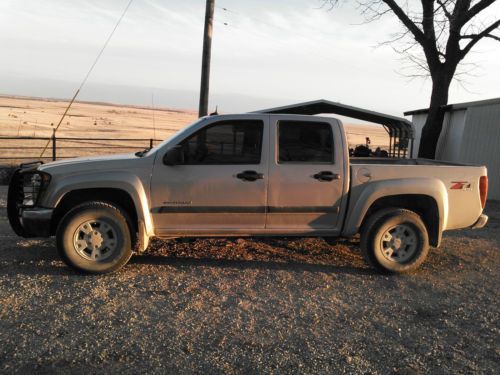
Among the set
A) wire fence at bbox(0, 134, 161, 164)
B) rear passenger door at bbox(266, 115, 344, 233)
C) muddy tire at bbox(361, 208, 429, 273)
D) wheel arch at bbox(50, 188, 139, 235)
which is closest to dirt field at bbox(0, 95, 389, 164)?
wire fence at bbox(0, 134, 161, 164)

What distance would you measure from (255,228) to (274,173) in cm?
66

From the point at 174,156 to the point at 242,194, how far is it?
84 cm

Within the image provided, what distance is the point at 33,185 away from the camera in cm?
511

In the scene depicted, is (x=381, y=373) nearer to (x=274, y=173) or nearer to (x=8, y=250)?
(x=274, y=173)

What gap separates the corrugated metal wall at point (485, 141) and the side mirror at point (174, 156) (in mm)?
10484

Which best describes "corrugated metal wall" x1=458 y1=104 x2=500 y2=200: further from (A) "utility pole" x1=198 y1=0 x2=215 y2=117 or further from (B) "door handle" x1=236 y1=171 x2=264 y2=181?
(B) "door handle" x1=236 y1=171 x2=264 y2=181

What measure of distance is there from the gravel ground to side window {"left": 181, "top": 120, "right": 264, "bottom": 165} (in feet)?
4.22

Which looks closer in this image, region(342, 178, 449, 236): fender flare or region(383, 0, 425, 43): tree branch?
region(342, 178, 449, 236): fender flare

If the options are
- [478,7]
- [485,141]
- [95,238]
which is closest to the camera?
[95,238]

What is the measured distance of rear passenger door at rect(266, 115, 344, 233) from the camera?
16.9 feet

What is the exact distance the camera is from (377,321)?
4.09 m

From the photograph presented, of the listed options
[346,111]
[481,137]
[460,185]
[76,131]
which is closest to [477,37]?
[481,137]

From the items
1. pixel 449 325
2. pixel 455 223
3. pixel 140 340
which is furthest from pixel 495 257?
pixel 140 340

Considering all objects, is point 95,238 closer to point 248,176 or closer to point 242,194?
point 242,194
